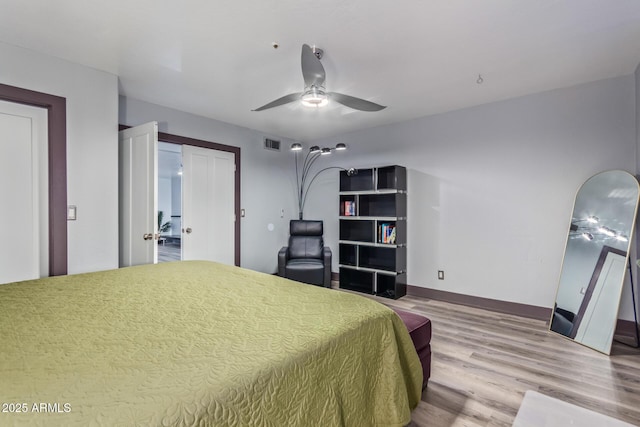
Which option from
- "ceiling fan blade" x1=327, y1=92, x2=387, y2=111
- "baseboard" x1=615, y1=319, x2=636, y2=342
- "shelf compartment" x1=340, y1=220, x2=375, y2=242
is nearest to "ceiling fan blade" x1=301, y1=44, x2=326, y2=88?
"ceiling fan blade" x1=327, y1=92, x2=387, y2=111

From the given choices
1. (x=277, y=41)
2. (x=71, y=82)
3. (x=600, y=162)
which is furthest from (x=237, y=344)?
(x=600, y=162)

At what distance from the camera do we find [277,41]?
2.27m

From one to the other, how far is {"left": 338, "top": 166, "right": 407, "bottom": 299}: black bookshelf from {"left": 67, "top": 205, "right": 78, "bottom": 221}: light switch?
128 inches

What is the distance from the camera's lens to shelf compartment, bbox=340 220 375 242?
4742 millimetres

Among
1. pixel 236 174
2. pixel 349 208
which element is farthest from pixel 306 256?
pixel 236 174

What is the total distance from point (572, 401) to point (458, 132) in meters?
2.97

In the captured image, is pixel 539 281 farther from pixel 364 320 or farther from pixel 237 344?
pixel 237 344

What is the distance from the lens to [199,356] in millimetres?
1027

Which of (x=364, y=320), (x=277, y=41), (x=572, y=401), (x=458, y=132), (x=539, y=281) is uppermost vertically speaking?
(x=277, y=41)

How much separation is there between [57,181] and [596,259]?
493 centimetres

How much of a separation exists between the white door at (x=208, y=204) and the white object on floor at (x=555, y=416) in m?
3.72

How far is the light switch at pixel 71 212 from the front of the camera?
266cm

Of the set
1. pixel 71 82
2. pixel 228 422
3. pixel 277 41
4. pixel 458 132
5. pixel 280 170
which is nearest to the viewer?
pixel 228 422

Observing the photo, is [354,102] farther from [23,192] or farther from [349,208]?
[23,192]
